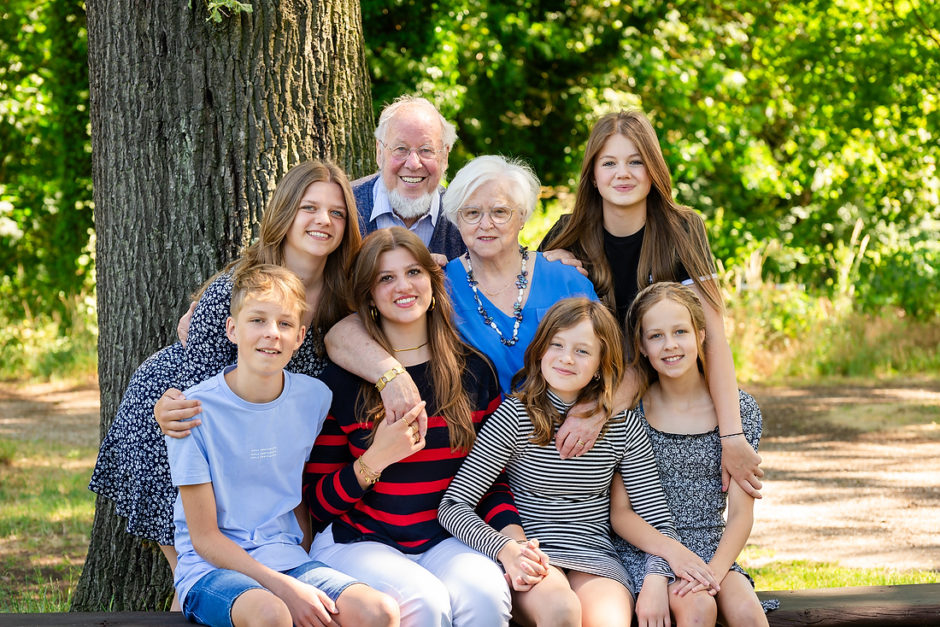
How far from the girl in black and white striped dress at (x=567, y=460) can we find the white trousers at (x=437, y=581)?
151mm

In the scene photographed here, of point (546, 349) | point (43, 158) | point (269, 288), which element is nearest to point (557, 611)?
point (546, 349)

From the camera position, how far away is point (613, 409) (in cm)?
323

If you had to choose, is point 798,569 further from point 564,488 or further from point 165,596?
point 165,596

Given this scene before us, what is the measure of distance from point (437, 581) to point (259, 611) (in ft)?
1.76

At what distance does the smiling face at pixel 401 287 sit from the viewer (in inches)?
127

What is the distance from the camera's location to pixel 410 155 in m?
3.92

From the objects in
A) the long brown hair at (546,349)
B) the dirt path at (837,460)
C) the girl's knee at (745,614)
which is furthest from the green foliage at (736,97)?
the girl's knee at (745,614)

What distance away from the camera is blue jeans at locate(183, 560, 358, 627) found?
8.96ft

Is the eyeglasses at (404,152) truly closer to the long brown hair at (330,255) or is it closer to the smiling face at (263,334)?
the long brown hair at (330,255)

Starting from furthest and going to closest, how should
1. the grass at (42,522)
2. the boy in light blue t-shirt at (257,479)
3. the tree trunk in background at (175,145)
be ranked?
the grass at (42,522), the tree trunk in background at (175,145), the boy in light blue t-shirt at (257,479)

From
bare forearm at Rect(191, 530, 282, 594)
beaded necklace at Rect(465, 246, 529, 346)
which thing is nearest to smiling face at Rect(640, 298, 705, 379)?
beaded necklace at Rect(465, 246, 529, 346)

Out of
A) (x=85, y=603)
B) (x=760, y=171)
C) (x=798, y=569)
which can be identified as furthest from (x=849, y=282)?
(x=85, y=603)

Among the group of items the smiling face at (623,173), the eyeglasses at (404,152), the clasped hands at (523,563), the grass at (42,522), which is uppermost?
the eyeglasses at (404,152)

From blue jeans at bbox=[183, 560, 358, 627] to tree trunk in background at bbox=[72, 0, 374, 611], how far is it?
101 cm
